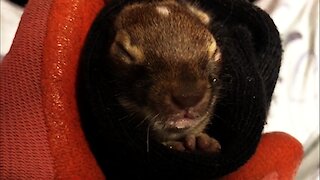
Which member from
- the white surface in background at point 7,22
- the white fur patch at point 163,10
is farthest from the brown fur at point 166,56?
the white surface in background at point 7,22

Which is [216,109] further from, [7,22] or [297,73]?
[7,22]

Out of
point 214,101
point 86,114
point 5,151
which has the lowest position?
point 5,151

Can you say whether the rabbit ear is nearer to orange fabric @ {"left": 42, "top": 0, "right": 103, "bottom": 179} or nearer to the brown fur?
the brown fur

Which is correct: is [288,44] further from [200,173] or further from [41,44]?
[41,44]

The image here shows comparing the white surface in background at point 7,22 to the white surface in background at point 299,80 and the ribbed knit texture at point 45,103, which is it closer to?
the ribbed knit texture at point 45,103

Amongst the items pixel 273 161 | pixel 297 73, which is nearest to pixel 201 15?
pixel 273 161

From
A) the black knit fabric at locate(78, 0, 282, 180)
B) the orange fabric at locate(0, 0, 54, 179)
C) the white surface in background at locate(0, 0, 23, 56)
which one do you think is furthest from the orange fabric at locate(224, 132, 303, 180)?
the white surface in background at locate(0, 0, 23, 56)

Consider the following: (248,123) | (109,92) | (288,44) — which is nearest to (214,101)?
(248,123)
